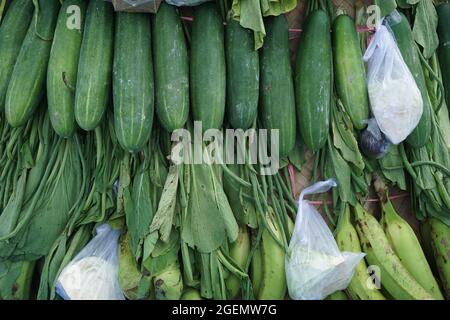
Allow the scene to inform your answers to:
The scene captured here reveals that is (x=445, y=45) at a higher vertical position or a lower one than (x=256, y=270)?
higher

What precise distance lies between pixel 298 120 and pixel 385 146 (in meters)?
0.31

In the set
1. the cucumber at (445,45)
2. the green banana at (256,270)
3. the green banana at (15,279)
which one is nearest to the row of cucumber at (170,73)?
the cucumber at (445,45)

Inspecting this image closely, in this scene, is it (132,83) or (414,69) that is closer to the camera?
(132,83)

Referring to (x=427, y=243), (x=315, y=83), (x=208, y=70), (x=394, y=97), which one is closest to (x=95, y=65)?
(x=208, y=70)

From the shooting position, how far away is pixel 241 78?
154 centimetres

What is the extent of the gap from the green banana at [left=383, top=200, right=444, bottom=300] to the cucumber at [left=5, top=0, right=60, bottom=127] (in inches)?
49.8

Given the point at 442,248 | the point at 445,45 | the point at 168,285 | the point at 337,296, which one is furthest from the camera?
the point at 445,45

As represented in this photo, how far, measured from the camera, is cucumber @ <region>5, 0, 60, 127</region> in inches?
59.9

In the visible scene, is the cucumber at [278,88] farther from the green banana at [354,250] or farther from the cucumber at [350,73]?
the green banana at [354,250]

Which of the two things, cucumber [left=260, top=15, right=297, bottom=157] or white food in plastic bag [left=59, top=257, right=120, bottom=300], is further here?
cucumber [left=260, top=15, right=297, bottom=157]

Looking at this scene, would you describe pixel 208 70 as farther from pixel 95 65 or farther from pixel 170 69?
pixel 95 65

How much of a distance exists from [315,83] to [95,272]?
36.8 inches

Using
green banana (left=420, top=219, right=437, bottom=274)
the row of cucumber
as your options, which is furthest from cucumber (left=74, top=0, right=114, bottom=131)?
green banana (left=420, top=219, right=437, bottom=274)

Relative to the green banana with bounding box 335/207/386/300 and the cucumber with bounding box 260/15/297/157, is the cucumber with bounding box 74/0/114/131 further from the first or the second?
the green banana with bounding box 335/207/386/300
